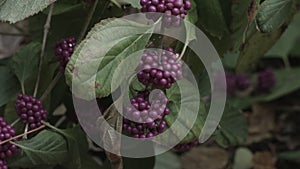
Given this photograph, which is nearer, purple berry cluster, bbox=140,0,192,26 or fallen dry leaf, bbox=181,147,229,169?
purple berry cluster, bbox=140,0,192,26

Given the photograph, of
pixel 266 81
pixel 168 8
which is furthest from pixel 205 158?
pixel 168 8

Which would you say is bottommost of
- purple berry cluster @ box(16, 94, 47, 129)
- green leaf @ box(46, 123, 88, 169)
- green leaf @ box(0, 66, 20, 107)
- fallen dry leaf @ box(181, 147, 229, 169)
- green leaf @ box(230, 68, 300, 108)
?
fallen dry leaf @ box(181, 147, 229, 169)

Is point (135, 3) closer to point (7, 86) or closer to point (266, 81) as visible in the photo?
point (7, 86)

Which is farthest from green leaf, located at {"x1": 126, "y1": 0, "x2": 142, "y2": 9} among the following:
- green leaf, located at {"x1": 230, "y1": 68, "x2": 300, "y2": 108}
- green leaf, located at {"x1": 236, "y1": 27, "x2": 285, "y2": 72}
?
green leaf, located at {"x1": 230, "y1": 68, "x2": 300, "y2": 108}

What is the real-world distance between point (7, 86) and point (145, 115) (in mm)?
324

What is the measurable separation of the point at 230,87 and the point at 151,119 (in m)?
0.93

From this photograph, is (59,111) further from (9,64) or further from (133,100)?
(133,100)

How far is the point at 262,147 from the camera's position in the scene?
1.71 metres

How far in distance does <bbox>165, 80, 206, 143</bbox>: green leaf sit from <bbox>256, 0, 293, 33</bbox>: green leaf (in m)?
0.14

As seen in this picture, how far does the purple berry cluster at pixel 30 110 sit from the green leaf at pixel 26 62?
9 cm

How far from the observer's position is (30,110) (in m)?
0.91

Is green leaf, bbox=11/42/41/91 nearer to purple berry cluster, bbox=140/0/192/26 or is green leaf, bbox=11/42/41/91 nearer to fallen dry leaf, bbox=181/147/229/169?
purple berry cluster, bbox=140/0/192/26

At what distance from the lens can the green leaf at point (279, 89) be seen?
1633 millimetres

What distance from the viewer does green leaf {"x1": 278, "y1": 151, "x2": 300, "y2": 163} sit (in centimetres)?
161
